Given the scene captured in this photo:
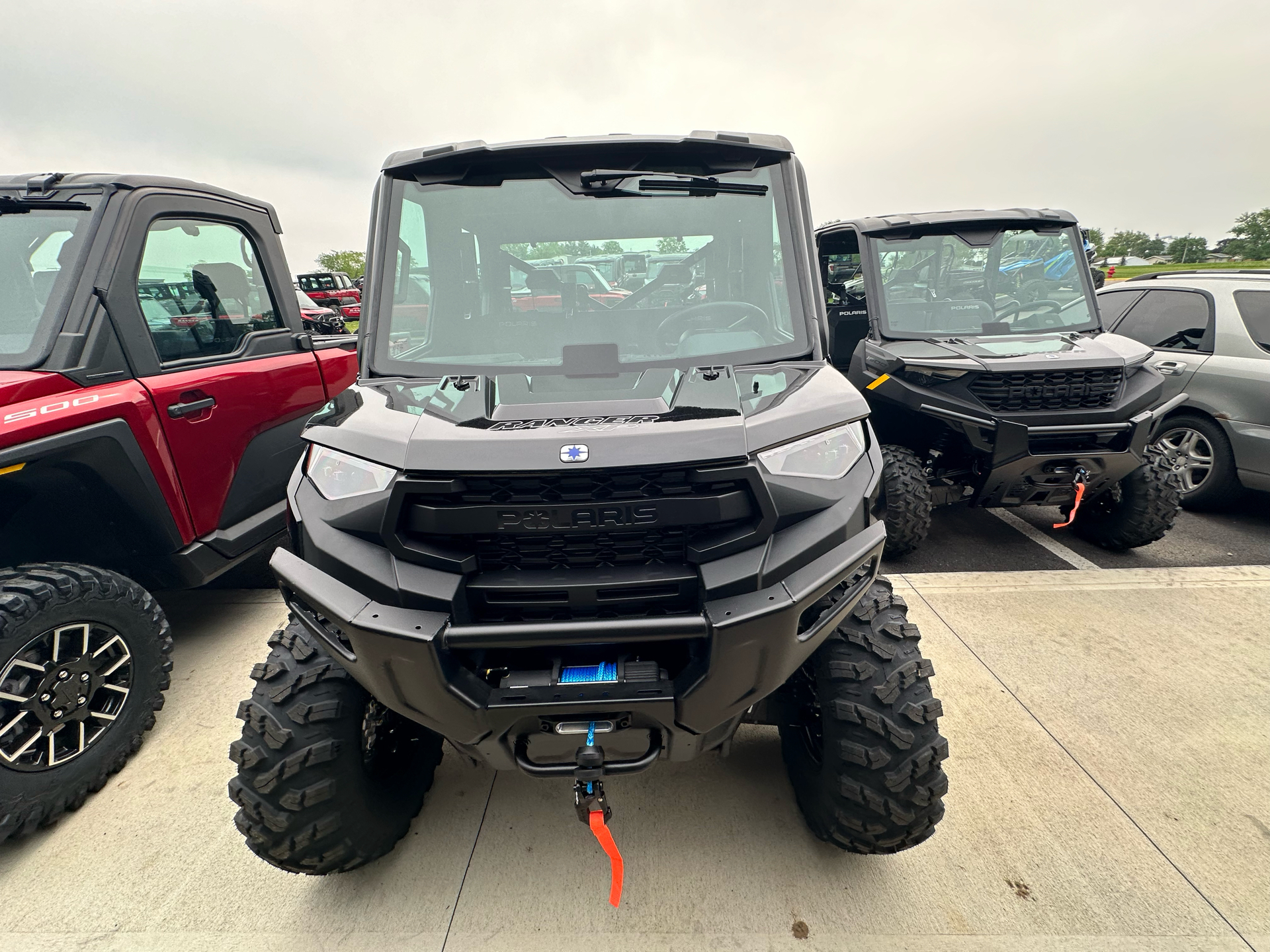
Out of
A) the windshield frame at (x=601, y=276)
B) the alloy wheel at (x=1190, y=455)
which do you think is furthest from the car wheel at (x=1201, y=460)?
the windshield frame at (x=601, y=276)

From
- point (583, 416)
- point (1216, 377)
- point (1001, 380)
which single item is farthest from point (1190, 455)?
point (583, 416)

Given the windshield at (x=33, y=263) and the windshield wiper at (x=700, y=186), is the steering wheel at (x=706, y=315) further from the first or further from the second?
the windshield at (x=33, y=263)

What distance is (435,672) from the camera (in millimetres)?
1440

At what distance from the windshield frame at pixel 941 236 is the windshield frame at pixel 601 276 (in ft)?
8.35

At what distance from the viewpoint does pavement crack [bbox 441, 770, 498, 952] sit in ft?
6.18

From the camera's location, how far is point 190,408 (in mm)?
2854

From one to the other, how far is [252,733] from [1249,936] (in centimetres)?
291

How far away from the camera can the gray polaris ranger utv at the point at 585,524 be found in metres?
1.48

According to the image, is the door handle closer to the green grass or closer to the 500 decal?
the 500 decal

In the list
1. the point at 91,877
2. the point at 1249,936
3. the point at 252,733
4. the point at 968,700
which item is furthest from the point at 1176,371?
the point at 91,877

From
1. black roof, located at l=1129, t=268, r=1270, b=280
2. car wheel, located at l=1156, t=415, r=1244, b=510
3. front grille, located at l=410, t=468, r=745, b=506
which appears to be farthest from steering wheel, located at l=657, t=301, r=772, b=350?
black roof, located at l=1129, t=268, r=1270, b=280

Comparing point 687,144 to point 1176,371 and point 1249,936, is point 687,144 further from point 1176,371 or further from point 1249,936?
point 1176,371

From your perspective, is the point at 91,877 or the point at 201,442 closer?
the point at 91,877

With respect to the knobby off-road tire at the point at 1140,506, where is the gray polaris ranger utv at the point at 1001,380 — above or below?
above
